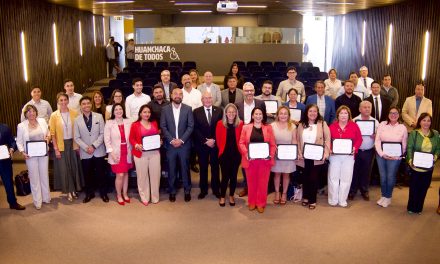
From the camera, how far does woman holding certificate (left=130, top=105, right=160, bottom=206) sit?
648cm

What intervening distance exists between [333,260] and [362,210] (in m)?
1.75

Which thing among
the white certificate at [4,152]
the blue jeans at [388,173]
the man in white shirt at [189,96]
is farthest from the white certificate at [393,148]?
the white certificate at [4,152]

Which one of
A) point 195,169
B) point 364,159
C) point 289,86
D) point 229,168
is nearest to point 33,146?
point 229,168

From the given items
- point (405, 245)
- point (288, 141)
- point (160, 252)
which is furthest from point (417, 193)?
point (160, 252)

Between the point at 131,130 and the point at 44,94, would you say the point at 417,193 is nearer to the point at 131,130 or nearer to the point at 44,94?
the point at 131,130

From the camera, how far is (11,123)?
990 centimetres

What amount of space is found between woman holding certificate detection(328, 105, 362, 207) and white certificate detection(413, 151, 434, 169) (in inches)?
30.9

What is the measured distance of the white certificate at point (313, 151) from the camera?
6.29 m

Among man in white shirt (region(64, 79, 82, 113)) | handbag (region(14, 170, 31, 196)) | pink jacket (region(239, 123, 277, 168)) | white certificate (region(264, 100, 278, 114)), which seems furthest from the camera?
man in white shirt (region(64, 79, 82, 113))

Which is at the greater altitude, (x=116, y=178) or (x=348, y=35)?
(x=348, y=35)

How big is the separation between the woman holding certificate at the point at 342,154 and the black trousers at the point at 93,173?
3.47m

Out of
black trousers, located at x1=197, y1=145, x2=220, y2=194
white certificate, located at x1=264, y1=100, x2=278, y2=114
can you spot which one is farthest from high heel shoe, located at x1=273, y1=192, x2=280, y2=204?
white certificate, located at x1=264, y1=100, x2=278, y2=114

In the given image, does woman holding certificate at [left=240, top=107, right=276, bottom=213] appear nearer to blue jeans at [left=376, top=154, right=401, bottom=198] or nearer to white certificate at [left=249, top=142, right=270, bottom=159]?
white certificate at [left=249, top=142, right=270, bottom=159]

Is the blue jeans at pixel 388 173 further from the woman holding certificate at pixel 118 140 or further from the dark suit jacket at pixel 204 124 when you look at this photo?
the woman holding certificate at pixel 118 140
